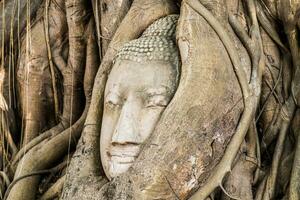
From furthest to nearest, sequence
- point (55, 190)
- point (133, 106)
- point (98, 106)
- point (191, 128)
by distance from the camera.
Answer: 1. point (55, 190)
2. point (98, 106)
3. point (133, 106)
4. point (191, 128)

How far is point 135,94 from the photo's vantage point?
7.25 feet

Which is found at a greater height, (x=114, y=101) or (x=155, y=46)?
(x=155, y=46)

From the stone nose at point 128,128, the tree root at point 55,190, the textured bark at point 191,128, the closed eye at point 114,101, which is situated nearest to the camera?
the textured bark at point 191,128

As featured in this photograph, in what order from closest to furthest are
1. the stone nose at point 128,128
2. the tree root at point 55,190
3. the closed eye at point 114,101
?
the stone nose at point 128,128
the closed eye at point 114,101
the tree root at point 55,190

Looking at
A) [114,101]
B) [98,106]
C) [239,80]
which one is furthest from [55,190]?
[239,80]

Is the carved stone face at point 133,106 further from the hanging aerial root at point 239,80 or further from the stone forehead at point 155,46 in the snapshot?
the hanging aerial root at point 239,80

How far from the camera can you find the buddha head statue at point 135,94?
217cm

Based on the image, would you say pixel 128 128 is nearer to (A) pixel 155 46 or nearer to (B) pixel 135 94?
(B) pixel 135 94

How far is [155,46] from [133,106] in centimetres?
24

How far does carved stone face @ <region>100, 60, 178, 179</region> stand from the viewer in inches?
85.2

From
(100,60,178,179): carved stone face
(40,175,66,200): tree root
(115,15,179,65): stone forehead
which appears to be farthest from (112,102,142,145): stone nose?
(40,175,66,200): tree root

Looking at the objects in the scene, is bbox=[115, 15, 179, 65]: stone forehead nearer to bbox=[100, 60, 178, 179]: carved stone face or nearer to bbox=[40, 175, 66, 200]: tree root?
bbox=[100, 60, 178, 179]: carved stone face

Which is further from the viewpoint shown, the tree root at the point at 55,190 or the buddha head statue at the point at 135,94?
the tree root at the point at 55,190

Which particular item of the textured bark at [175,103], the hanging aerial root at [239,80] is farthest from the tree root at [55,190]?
the hanging aerial root at [239,80]
